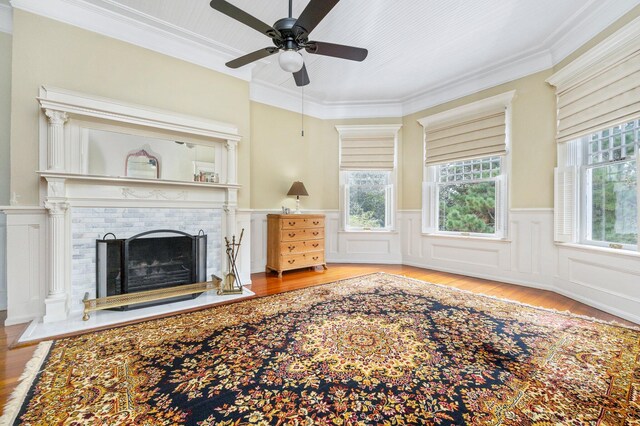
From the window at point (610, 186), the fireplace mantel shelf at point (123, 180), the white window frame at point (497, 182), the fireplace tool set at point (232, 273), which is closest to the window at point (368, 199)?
the white window frame at point (497, 182)

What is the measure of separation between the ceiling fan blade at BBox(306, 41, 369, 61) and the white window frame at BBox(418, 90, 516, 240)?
2711 millimetres

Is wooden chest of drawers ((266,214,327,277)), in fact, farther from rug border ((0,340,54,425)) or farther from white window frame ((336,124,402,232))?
rug border ((0,340,54,425))

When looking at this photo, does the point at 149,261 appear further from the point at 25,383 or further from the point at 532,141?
the point at 532,141

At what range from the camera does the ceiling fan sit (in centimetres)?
180

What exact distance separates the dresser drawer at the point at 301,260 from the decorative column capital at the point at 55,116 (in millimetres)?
2878

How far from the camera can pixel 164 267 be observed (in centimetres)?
298

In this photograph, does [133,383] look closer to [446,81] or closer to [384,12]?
[384,12]

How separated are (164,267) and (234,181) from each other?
1.29 m

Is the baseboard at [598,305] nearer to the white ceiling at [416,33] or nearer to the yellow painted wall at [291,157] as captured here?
the white ceiling at [416,33]


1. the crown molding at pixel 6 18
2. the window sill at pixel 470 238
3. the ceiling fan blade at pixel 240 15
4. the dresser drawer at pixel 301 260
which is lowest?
the dresser drawer at pixel 301 260

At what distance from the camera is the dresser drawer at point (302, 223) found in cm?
407

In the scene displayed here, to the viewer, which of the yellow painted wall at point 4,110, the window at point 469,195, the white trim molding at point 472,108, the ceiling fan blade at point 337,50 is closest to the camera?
the ceiling fan blade at point 337,50

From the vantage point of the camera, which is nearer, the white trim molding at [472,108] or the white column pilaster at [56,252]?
the white column pilaster at [56,252]

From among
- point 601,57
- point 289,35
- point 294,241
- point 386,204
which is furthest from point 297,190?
point 601,57
